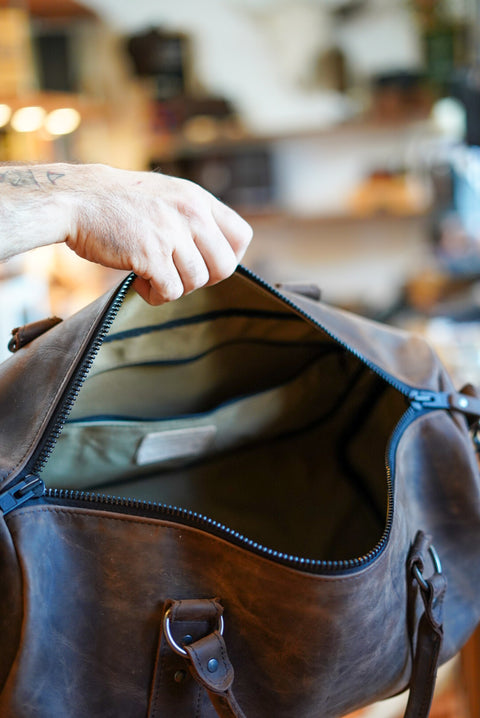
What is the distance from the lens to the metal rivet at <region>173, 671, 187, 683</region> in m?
0.45

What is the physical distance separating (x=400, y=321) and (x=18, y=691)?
2384mm

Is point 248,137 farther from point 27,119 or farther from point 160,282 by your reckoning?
point 160,282

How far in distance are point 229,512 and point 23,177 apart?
0.36 metres

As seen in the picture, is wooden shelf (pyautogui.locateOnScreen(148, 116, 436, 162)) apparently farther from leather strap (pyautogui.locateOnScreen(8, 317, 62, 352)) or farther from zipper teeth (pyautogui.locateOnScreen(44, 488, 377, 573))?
zipper teeth (pyautogui.locateOnScreen(44, 488, 377, 573))

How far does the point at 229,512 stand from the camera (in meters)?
0.66

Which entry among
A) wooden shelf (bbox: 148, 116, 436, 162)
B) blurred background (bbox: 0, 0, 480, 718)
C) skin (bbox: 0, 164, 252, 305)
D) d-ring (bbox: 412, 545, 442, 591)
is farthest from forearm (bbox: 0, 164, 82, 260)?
wooden shelf (bbox: 148, 116, 436, 162)

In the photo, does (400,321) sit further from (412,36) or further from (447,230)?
(412,36)

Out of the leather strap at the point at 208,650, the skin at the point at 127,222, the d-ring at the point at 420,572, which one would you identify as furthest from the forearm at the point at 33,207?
the d-ring at the point at 420,572

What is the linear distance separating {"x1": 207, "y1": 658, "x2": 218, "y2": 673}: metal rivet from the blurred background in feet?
9.34

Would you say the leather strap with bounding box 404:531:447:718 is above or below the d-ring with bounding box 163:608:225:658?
below

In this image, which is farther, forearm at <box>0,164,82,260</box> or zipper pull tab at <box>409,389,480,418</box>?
zipper pull tab at <box>409,389,480,418</box>

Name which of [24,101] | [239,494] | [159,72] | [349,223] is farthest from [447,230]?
[239,494]

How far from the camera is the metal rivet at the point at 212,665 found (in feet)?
1.45

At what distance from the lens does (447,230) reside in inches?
132
